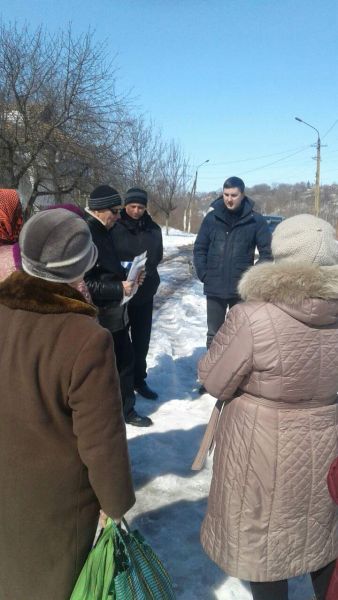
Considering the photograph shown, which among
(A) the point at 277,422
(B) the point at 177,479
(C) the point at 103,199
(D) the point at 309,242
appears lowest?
(B) the point at 177,479

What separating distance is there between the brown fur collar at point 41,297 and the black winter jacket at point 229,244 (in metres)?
3.02

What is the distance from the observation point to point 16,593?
1515mm

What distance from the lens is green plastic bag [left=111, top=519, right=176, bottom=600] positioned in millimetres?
1499

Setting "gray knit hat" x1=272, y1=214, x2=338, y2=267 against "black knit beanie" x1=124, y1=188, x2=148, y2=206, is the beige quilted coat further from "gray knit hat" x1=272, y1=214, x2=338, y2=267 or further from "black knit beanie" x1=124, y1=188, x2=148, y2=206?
"black knit beanie" x1=124, y1=188, x2=148, y2=206

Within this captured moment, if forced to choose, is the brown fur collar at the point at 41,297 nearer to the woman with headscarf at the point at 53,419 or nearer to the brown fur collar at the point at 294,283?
the woman with headscarf at the point at 53,419

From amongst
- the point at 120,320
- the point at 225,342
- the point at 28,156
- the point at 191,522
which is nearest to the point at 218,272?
the point at 120,320

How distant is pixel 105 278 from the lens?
329 cm

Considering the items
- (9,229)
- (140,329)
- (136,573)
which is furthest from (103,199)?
(136,573)

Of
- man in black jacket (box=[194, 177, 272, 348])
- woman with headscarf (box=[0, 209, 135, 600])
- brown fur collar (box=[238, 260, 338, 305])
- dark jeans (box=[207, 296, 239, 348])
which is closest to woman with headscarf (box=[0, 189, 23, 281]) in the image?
woman with headscarf (box=[0, 209, 135, 600])

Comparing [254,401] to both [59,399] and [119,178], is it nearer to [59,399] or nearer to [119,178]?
[59,399]

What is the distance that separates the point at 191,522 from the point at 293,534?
3.50ft

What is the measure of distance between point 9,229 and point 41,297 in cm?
136

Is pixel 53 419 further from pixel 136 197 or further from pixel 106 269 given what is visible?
pixel 136 197

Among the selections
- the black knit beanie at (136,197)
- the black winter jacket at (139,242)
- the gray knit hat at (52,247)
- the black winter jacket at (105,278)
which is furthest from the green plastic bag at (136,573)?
the black knit beanie at (136,197)
